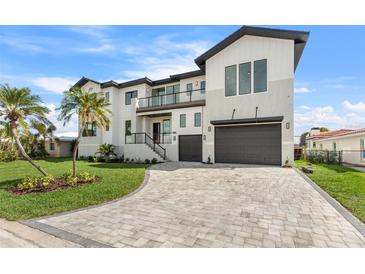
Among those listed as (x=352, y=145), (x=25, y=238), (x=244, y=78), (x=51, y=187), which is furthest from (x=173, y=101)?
(x=352, y=145)

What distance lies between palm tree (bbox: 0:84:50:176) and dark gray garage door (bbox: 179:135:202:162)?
10.6 metres

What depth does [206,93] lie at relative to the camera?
15.8m

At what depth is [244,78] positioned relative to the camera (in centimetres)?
1440

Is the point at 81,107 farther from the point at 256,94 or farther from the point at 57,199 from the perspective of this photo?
the point at 256,94

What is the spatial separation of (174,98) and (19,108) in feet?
38.6

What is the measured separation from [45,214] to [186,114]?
13205 mm

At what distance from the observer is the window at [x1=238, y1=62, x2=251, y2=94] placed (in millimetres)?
14250

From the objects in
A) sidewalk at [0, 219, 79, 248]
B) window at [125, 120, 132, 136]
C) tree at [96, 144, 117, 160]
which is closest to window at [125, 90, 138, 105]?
window at [125, 120, 132, 136]

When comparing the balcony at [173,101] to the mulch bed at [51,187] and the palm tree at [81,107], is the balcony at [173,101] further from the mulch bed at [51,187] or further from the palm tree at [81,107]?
the mulch bed at [51,187]

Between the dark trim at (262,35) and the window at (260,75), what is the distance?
1.83m

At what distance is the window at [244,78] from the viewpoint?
1425cm
